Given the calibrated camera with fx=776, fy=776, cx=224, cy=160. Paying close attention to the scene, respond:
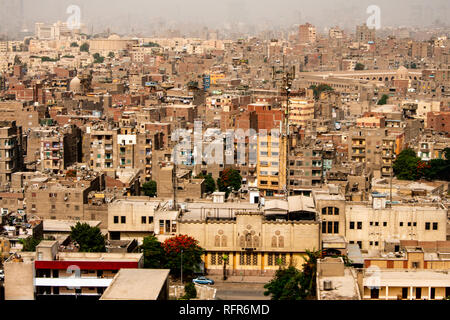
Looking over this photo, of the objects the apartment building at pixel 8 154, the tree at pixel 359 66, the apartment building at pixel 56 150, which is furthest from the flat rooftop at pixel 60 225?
the tree at pixel 359 66

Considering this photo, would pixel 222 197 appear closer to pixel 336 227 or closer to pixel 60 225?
pixel 336 227

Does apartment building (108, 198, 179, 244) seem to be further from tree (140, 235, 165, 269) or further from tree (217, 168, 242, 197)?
tree (217, 168, 242, 197)

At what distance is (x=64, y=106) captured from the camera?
17781mm

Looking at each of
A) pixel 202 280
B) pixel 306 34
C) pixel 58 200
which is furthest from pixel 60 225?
pixel 306 34

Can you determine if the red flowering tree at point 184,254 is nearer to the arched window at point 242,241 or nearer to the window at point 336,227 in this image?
the arched window at point 242,241

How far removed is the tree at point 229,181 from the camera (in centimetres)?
1000

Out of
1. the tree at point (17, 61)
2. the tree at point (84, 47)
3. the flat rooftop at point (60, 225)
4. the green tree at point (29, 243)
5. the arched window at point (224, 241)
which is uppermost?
the tree at point (84, 47)

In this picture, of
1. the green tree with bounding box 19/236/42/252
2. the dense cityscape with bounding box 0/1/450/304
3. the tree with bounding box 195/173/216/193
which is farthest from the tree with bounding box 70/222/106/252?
the tree with bounding box 195/173/216/193

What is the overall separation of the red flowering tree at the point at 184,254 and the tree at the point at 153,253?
44 millimetres

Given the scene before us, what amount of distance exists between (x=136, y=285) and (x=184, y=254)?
2.76 m

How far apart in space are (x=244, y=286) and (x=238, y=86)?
615 inches

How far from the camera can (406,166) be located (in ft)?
35.5

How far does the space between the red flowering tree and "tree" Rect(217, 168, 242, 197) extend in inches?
152

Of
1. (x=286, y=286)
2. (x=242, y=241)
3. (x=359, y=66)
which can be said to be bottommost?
(x=286, y=286)
